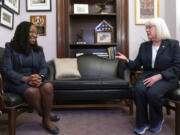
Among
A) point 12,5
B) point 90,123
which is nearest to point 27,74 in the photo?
point 90,123

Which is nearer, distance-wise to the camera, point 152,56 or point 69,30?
point 152,56

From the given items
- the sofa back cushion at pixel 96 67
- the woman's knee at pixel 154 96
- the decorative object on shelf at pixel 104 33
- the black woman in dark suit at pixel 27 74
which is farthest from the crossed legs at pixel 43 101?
the decorative object on shelf at pixel 104 33

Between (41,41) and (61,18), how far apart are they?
0.60 meters

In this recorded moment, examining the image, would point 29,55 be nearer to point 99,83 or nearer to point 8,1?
point 99,83

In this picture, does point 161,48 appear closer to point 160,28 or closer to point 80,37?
point 160,28

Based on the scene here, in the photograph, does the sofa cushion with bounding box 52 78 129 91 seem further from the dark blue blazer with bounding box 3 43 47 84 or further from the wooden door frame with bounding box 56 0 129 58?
the wooden door frame with bounding box 56 0 129 58

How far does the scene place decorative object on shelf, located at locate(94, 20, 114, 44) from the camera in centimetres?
358

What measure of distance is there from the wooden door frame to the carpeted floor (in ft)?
4.42

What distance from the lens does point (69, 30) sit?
3564mm

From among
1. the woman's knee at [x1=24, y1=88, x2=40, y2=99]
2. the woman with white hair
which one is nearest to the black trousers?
the woman with white hair

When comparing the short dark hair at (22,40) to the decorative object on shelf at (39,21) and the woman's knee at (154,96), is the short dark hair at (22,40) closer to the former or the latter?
the woman's knee at (154,96)

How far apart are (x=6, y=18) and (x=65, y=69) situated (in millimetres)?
1216

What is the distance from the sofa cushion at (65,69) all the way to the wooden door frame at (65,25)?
2.19 ft

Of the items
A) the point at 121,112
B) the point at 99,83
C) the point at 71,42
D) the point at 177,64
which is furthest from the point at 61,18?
the point at 177,64
